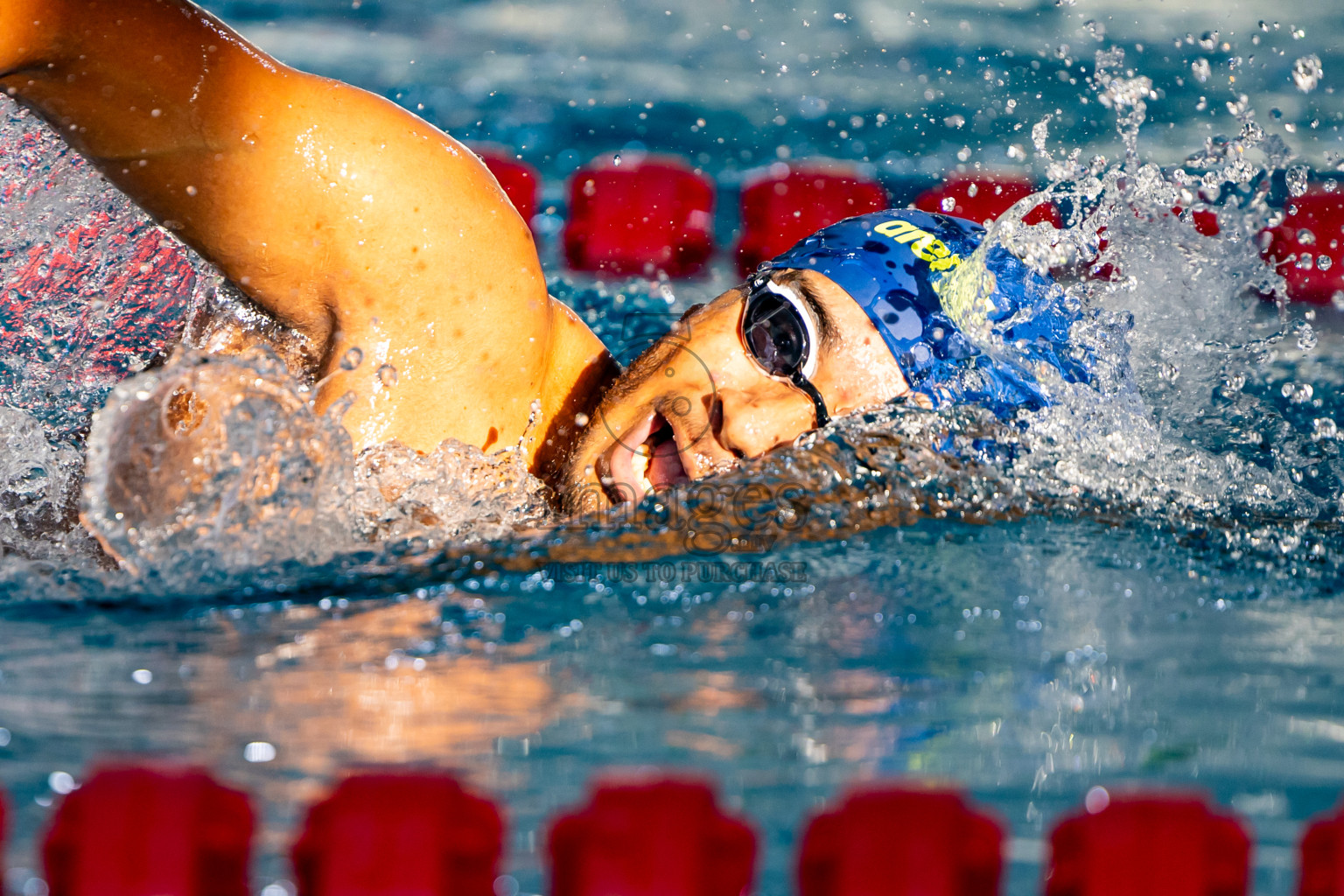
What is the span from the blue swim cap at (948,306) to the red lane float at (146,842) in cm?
105

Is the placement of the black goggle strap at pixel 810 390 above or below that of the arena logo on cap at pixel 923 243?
below

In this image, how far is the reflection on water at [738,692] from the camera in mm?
1018

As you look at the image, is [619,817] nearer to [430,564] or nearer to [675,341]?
[430,564]

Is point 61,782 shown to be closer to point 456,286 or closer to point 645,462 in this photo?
point 456,286

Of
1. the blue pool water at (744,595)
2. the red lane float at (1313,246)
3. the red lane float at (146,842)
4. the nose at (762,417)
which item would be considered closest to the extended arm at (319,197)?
the blue pool water at (744,595)

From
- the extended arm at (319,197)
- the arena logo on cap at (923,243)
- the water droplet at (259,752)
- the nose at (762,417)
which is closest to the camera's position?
the water droplet at (259,752)

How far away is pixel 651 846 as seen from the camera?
2.93ft

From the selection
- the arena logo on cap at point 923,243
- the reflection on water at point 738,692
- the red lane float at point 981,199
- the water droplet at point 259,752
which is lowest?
the water droplet at point 259,752

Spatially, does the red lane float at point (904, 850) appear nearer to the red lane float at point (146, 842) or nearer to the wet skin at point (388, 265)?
the red lane float at point (146, 842)

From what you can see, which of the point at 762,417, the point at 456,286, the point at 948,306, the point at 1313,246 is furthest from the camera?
the point at 1313,246

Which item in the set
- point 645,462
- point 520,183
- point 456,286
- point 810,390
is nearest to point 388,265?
point 456,286

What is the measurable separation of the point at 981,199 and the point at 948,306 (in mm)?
1741

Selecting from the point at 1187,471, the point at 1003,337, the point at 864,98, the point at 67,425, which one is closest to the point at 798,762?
the point at 1003,337

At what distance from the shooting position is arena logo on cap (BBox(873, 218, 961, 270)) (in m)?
1.76
